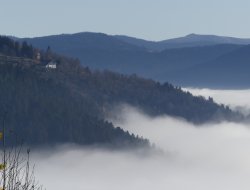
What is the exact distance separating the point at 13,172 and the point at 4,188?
1406 mm

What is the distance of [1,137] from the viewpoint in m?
16.9

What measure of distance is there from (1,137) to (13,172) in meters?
1.85

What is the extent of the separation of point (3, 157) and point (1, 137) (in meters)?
0.74

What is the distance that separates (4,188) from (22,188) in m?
0.81

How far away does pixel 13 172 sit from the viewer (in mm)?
18500

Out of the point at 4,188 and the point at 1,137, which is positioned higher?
the point at 1,137

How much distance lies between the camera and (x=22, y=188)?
17.9 m

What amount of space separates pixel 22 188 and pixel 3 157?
897 mm

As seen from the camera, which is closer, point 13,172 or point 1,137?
point 1,137

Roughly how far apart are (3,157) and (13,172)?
3.71 ft

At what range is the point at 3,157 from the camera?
17.5 m

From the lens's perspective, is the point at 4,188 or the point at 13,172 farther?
the point at 13,172

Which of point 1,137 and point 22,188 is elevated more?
point 1,137
